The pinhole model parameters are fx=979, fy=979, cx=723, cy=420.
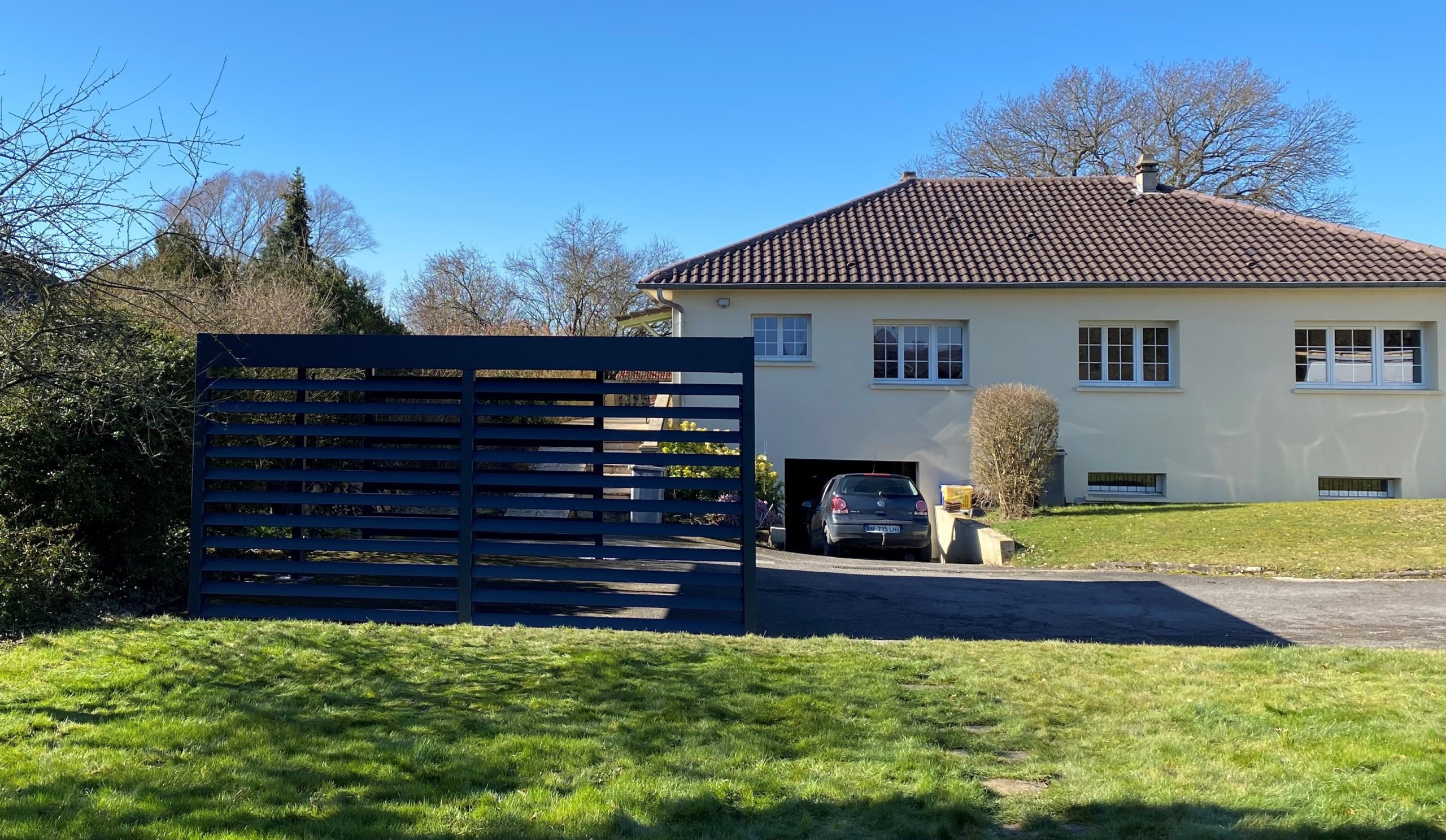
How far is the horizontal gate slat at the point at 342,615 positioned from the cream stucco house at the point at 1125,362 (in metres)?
12.2

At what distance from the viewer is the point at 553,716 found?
18.5 feet

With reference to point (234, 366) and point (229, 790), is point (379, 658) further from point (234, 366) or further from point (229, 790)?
point (234, 366)

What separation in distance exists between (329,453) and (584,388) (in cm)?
238

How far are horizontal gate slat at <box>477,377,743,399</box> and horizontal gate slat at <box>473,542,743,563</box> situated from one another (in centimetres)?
137

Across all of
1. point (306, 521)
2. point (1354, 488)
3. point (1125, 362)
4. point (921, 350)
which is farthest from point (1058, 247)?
point (306, 521)

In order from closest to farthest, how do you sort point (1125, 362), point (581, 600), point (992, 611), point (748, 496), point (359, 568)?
point (748, 496) < point (581, 600) < point (359, 568) < point (992, 611) < point (1125, 362)

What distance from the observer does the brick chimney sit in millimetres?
24047

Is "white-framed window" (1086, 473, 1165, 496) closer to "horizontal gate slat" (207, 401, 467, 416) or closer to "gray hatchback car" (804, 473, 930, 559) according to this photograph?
"gray hatchback car" (804, 473, 930, 559)

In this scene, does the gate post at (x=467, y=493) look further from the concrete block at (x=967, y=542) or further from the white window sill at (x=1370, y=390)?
the white window sill at (x=1370, y=390)

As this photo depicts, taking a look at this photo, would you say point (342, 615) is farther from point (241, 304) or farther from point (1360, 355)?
point (1360, 355)

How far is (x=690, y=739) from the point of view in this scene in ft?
17.4

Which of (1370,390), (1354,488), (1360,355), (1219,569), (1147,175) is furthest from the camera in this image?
(1147,175)

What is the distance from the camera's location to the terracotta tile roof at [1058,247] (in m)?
20.3

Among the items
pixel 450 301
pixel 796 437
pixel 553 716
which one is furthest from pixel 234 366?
pixel 450 301
